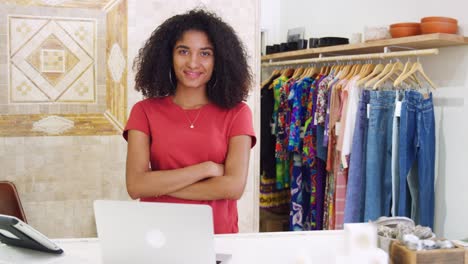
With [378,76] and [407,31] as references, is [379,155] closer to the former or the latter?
[378,76]

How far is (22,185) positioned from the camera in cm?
312

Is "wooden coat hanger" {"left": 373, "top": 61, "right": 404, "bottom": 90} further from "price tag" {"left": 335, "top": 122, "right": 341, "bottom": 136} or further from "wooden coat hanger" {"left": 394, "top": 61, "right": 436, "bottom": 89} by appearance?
"price tag" {"left": 335, "top": 122, "right": 341, "bottom": 136}

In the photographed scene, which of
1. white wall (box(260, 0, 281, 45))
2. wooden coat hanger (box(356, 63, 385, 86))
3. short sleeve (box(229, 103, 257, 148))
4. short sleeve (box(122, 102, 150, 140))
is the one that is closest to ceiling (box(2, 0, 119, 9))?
short sleeve (box(122, 102, 150, 140))

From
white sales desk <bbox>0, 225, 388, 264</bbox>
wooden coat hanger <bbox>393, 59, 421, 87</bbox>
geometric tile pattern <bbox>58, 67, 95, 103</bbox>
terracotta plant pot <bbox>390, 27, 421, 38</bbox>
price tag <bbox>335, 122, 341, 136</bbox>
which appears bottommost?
white sales desk <bbox>0, 225, 388, 264</bbox>

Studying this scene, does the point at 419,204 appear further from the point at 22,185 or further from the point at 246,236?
the point at 22,185

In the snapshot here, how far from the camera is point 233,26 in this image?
134 inches

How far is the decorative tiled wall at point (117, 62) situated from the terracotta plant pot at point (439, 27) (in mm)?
1770

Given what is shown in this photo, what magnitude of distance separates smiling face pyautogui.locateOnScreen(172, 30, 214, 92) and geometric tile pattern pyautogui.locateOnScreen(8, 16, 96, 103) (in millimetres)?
1099

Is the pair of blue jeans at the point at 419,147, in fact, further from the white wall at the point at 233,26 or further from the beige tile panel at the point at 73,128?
the beige tile panel at the point at 73,128

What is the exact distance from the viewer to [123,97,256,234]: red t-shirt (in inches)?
83.4

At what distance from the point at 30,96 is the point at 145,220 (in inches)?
75.6

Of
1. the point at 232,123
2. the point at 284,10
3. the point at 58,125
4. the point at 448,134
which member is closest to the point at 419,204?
the point at 448,134

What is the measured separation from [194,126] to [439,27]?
186 cm

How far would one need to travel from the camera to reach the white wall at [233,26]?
Result: 3254mm
